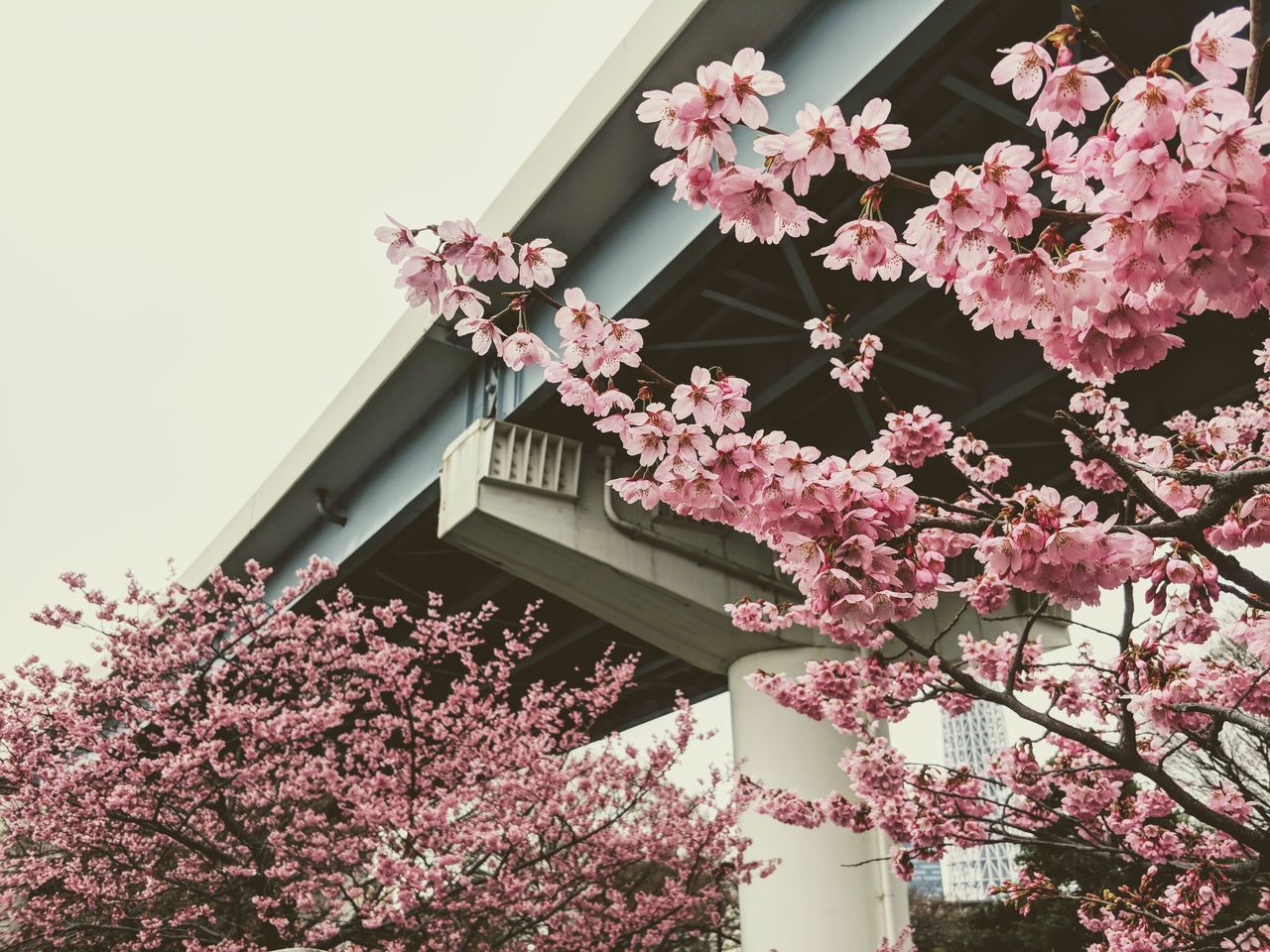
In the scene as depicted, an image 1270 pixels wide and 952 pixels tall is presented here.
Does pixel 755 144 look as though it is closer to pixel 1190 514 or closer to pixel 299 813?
pixel 1190 514

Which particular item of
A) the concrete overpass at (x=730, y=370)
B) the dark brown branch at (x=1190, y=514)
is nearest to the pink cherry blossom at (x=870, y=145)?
the dark brown branch at (x=1190, y=514)

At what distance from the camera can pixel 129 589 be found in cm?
1017

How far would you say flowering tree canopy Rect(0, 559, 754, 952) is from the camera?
8492 millimetres

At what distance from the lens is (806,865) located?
9.44 metres

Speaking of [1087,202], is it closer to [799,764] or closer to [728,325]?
[728,325]

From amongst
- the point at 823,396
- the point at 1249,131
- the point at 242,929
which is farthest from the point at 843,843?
the point at 1249,131

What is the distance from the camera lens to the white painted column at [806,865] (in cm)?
925

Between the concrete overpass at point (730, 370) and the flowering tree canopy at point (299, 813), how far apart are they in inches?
48.5

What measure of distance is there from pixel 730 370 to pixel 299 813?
721 centimetres

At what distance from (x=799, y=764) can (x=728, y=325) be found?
4887 millimetres

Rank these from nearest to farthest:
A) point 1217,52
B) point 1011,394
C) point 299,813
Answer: point 1217,52 → point 1011,394 → point 299,813

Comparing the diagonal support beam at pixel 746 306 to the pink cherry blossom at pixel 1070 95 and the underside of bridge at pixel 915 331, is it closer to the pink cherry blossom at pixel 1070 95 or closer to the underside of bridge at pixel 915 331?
the underside of bridge at pixel 915 331

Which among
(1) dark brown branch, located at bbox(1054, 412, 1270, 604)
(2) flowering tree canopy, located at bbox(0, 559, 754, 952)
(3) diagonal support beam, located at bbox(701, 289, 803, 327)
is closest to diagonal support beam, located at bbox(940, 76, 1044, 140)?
(3) diagonal support beam, located at bbox(701, 289, 803, 327)

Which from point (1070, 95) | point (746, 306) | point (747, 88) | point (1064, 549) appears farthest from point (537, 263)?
point (746, 306)
